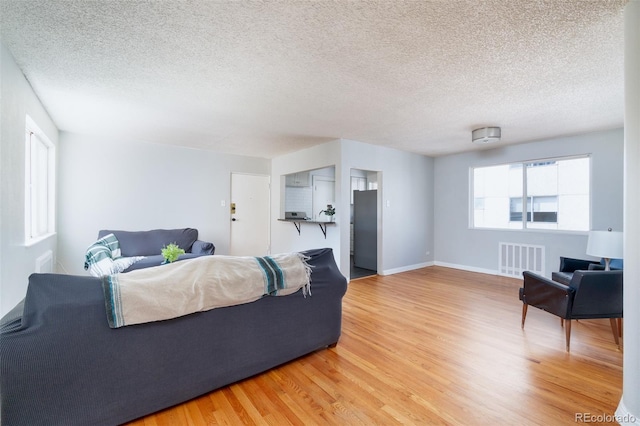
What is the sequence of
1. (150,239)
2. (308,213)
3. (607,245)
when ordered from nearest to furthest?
(607,245) → (150,239) → (308,213)

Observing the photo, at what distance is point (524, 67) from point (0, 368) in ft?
12.3

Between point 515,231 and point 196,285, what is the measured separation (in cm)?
536

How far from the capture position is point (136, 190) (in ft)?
15.7

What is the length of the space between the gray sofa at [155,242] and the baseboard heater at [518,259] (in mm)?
5159

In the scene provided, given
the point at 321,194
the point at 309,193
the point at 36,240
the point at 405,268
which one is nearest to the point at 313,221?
the point at 309,193

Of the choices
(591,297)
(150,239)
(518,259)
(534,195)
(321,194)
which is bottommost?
(518,259)

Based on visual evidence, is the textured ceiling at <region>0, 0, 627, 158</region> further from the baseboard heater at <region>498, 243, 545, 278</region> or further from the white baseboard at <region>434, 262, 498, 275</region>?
the white baseboard at <region>434, 262, 498, 275</region>

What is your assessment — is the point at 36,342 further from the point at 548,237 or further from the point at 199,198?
the point at 548,237

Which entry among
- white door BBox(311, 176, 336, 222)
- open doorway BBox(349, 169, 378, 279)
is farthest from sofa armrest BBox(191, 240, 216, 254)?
white door BBox(311, 176, 336, 222)

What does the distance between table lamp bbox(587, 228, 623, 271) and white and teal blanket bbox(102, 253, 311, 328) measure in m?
3.05

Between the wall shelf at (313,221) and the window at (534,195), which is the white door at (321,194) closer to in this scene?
the wall shelf at (313,221)

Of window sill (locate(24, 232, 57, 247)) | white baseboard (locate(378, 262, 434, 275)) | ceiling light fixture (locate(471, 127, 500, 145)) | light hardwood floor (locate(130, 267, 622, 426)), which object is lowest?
light hardwood floor (locate(130, 267, 622, 426))

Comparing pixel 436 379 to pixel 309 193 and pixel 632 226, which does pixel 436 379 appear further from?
pixel 309 193

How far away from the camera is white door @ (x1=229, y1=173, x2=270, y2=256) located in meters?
5.85
